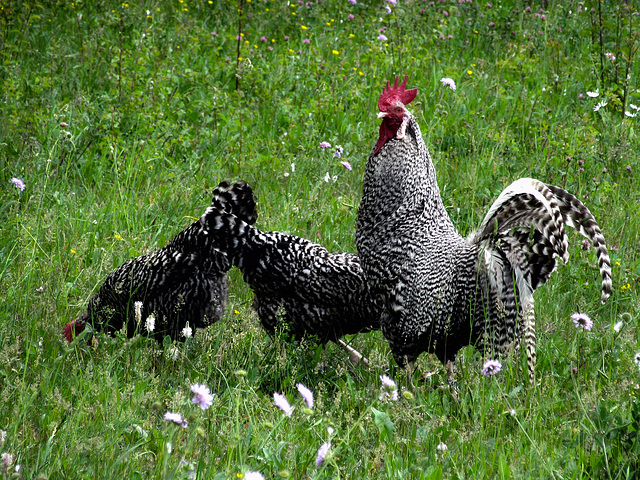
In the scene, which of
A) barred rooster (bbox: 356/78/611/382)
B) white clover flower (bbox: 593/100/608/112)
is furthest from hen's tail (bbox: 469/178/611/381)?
white clover flower (bbox: 593/100/608/112)

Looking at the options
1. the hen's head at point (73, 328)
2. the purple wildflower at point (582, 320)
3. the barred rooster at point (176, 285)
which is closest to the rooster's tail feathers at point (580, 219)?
the purple wildflower at point (582, 320)

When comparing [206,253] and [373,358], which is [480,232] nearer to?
[373,358]

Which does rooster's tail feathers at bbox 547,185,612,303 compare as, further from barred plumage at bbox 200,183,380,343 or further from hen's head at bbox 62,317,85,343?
hen's head at bbox 62,317,85,343

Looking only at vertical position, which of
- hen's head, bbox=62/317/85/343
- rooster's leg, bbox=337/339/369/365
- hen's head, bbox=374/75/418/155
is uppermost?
hen's head, bbox=374/75/418/155

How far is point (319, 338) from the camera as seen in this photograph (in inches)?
191

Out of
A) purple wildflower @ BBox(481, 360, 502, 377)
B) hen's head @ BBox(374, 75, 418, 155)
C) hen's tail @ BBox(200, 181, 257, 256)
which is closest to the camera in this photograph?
purple wildflower @ BBox(481, 360, 502, 377)

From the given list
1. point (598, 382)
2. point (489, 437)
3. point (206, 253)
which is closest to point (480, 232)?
point (598, 382)

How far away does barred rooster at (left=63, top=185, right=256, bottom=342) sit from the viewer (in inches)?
177

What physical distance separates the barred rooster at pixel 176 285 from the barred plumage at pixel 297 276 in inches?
4.9

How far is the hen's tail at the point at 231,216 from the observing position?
14.9 feet

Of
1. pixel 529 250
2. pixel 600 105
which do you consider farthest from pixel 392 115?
pixel 600 105

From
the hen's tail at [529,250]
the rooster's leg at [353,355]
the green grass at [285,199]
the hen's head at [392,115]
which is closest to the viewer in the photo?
the green grass at [285,199]

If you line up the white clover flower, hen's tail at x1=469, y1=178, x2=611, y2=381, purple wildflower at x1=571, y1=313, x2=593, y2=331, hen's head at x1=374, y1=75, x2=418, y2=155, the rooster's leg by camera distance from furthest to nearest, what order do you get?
1. the white clover flower
2. the rooster's leg
3. hen's head at x1=374, y1=75, x2=418, y2=155
4. hen's tail at x1=469, y1=178, x2=611, y2=381
5. purple wildflower at x1=571, y1=313, x2=593, y2=331

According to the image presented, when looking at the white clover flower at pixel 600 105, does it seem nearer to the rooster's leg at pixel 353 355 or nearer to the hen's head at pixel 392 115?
the hen's head at pixel 392 115
